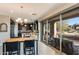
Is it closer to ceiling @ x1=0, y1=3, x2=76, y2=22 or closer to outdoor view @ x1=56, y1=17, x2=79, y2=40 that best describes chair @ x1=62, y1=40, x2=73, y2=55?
outdoor view @ x1=56, y1=17, x2=79, y2=40

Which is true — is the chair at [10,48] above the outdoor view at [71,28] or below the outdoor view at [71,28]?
below

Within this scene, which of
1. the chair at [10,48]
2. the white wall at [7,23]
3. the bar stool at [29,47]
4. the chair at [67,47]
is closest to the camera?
the chair at [67,47]

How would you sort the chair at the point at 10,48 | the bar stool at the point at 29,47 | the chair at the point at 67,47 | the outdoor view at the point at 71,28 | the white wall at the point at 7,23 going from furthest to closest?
the white wall at the point at 7,23, the bar stool at the point at 29,47, the chair at the point at 10,48, the chair at the point at 67,47, the outdoor view at the point at 71,28

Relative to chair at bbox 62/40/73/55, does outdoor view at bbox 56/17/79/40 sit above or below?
above

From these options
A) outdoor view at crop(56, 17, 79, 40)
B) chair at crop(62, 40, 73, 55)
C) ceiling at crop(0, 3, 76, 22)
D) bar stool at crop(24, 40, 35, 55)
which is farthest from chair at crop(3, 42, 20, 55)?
outdoor view at crop(56, 17, 79, 40)

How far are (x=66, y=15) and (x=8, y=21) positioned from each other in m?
4.67

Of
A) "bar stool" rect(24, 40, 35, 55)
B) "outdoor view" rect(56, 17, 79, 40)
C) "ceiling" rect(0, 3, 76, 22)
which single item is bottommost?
"bar stool" rect(24, 40, 35, 55)

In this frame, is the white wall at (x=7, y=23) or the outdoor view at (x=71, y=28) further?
the white wall at (x=7, y=23)

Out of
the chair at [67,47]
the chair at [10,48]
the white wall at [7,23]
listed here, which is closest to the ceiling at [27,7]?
the chair at [67,47]

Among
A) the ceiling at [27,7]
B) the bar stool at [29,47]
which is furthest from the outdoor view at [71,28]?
the bar stool at [29,47]

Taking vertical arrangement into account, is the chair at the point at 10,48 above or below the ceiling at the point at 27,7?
below

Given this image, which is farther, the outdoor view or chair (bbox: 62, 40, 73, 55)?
chair (bbox: 62, 40, 73, 55)

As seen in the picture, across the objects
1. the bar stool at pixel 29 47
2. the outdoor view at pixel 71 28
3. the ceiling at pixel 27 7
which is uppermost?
the ceiling at pixel 27 7

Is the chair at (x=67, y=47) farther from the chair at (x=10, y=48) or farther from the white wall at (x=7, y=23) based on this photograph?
the white wall at (x=7, y=23)
